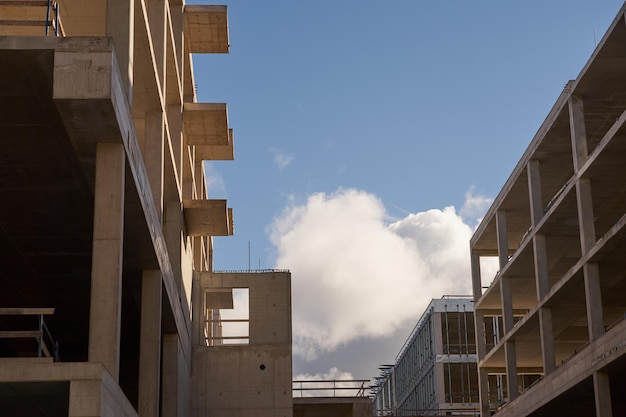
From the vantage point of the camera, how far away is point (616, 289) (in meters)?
42.1

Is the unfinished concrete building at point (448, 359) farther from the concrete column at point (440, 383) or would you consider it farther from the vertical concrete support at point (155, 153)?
the vertical concrete support at point (155, 153)

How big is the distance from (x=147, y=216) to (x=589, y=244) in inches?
714

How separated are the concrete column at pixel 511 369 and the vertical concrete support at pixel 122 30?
103ft

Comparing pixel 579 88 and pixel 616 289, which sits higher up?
pixel 579 88

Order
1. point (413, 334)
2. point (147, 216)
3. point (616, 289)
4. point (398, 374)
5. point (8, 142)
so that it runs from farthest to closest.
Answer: point (398, 374)
point (413, 334)
point (616, 289)
point (147, 216)
point (8, 142)

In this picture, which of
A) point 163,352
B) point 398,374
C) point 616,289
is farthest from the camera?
point 398,374

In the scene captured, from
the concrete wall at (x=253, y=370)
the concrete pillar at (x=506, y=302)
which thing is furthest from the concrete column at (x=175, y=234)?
the concrete pillar at (x=506, y=302)

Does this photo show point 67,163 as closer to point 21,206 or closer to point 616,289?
point 21,206

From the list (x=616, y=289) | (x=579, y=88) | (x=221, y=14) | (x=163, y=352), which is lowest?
(x=163, y=352)

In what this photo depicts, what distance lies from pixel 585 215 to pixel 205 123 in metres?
13.5

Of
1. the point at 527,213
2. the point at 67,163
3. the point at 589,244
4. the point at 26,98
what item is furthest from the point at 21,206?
the point at 527,213

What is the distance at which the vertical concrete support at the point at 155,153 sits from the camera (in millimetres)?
29203

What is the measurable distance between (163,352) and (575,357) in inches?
547

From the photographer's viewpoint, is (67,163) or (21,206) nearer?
(67,163)
